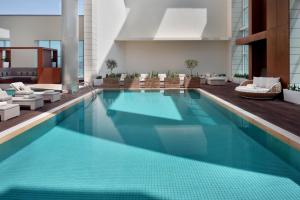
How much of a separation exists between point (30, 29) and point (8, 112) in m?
17.7

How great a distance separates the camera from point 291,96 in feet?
36.7

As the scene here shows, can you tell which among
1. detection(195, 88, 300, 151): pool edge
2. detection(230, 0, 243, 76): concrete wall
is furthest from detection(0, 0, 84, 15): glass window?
detection(195, 88, 300, 151): pool edge

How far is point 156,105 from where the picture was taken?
12344 millimetres

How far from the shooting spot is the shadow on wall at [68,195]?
12.2 ft

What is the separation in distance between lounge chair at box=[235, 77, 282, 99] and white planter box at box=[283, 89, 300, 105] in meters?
0.42

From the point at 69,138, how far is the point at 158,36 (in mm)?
19044

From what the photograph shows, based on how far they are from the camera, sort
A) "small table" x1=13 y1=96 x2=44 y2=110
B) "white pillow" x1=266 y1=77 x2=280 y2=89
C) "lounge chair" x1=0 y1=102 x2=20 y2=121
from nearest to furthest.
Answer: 1. "lounge chair" x1=0 y1=102 x2=20 y2=121
2. "small table" x1=13 y1=96 x2=44 y2=110
3. "white pillow" x1=266 y1=77 x2=280 y2=89

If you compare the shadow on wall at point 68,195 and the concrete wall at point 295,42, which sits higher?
the concrete wall at point 295,42

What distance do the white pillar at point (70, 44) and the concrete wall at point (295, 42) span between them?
31.0 ft

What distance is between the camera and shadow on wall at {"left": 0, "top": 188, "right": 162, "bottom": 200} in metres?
3.73

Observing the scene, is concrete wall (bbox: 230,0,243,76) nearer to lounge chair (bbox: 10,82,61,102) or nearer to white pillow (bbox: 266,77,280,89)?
white pillow (bbox: 266,77,280,89)

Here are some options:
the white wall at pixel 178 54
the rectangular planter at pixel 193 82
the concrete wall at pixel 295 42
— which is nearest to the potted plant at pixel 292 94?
the concrete wall at pixel 295 42

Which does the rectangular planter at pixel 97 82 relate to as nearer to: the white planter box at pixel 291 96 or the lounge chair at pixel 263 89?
the lounge chair at pixel 263 89

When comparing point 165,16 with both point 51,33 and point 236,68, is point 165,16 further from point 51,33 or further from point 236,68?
point 51,33
